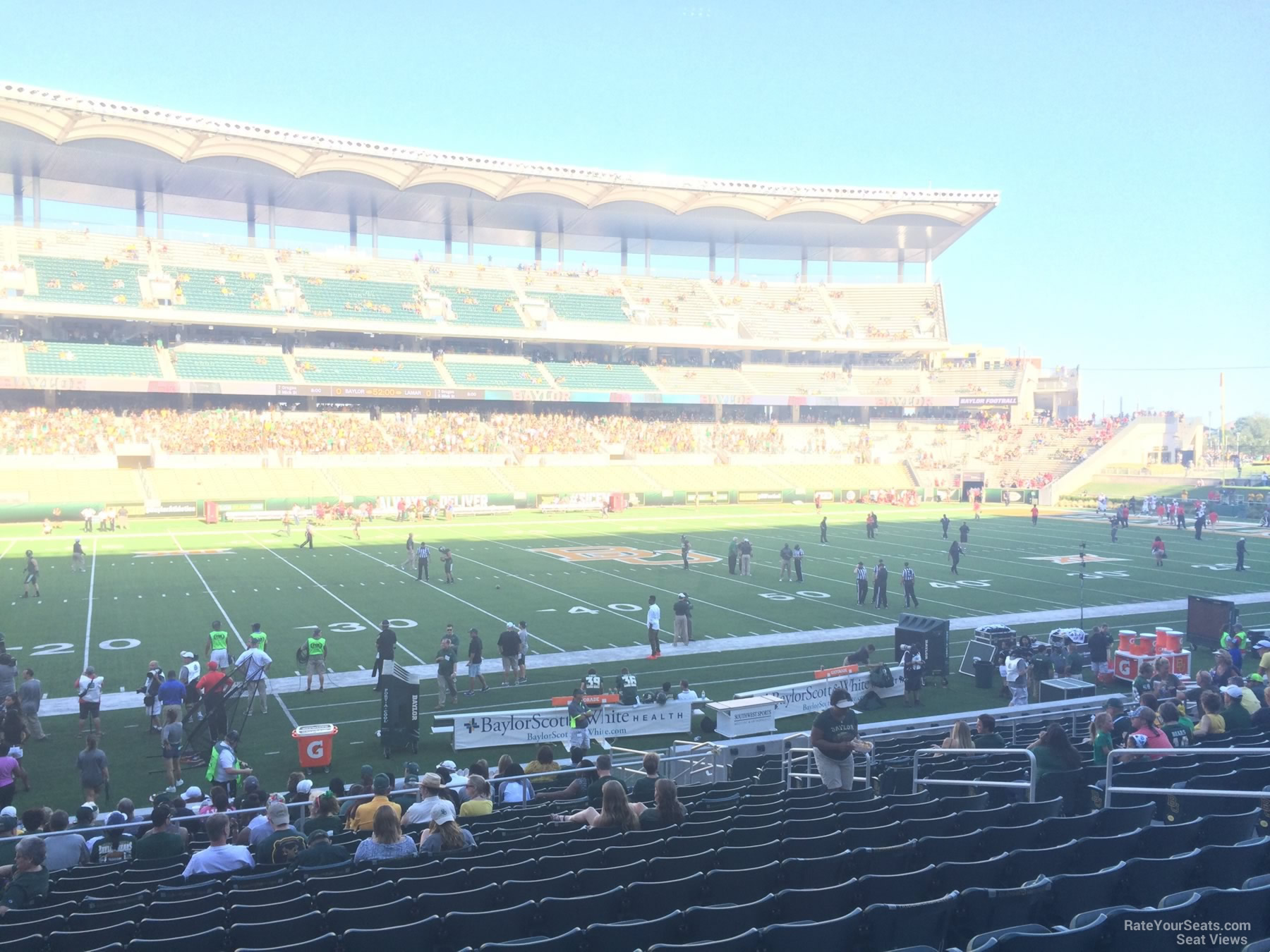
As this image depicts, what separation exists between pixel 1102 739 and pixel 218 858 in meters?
8.39

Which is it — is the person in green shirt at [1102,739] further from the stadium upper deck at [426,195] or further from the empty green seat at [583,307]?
the empty green seat at [583,307]

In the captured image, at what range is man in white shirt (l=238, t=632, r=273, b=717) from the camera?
17188 millimetres

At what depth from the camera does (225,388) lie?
59844 mm

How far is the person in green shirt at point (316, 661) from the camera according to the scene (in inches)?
754

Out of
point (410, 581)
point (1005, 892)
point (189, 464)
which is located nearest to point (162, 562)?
point (410, 581)

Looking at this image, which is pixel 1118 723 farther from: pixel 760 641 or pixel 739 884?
pixel 760 641

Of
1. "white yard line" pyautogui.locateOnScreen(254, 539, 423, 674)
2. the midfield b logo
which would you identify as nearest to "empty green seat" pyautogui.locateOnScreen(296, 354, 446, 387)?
"white yard line" pyautogui.locateOnScreen(254, 539, 423, 674)

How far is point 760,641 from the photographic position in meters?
24.2

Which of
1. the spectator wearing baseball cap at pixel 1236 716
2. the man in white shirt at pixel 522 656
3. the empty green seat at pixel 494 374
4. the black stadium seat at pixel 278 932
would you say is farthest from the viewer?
the empty green seat at pixel 494 374

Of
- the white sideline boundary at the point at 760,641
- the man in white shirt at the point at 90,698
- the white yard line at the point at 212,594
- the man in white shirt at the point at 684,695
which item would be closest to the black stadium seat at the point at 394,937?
the man in white shirt at the point at 684,695

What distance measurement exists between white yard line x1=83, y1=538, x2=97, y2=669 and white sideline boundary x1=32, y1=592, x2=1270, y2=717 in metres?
2.96

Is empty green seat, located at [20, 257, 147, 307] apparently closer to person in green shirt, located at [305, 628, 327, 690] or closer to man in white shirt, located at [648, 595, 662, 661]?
person in green shirt, located at [305, 628, 327, 690]

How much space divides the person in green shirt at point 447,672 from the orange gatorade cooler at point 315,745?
11.5 feet

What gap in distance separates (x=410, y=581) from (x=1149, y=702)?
79.0 ft
